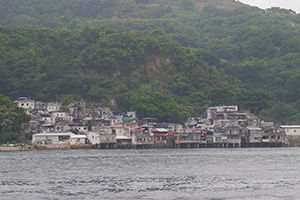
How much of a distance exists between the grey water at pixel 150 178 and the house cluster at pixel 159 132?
735 inches

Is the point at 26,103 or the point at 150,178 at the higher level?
the point at 26,103

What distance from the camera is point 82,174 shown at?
46.4m

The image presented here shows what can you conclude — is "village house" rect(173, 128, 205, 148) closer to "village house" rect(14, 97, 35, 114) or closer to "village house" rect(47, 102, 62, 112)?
"village house" rect(47, 102, 62, 112)

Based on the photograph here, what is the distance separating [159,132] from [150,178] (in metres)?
41.3

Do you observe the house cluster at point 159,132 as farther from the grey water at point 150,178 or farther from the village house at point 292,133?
the grey water at point 150,178

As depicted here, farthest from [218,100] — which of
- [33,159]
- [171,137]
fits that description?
[33,159]

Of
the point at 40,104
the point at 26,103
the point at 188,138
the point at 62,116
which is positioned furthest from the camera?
the point at 40,104

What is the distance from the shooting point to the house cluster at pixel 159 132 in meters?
81.8

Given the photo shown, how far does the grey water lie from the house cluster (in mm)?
18674

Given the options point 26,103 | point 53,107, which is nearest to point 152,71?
point 53,107

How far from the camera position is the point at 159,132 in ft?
278

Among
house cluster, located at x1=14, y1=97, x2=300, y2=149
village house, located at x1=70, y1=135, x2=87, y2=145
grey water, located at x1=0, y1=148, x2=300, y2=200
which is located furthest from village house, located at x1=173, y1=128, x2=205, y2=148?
grey water, located at x1=0, y1=148, x2=300, y2=200

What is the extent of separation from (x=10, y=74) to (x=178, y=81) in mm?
37781

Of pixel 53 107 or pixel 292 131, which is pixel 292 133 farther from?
pixel 53 107
